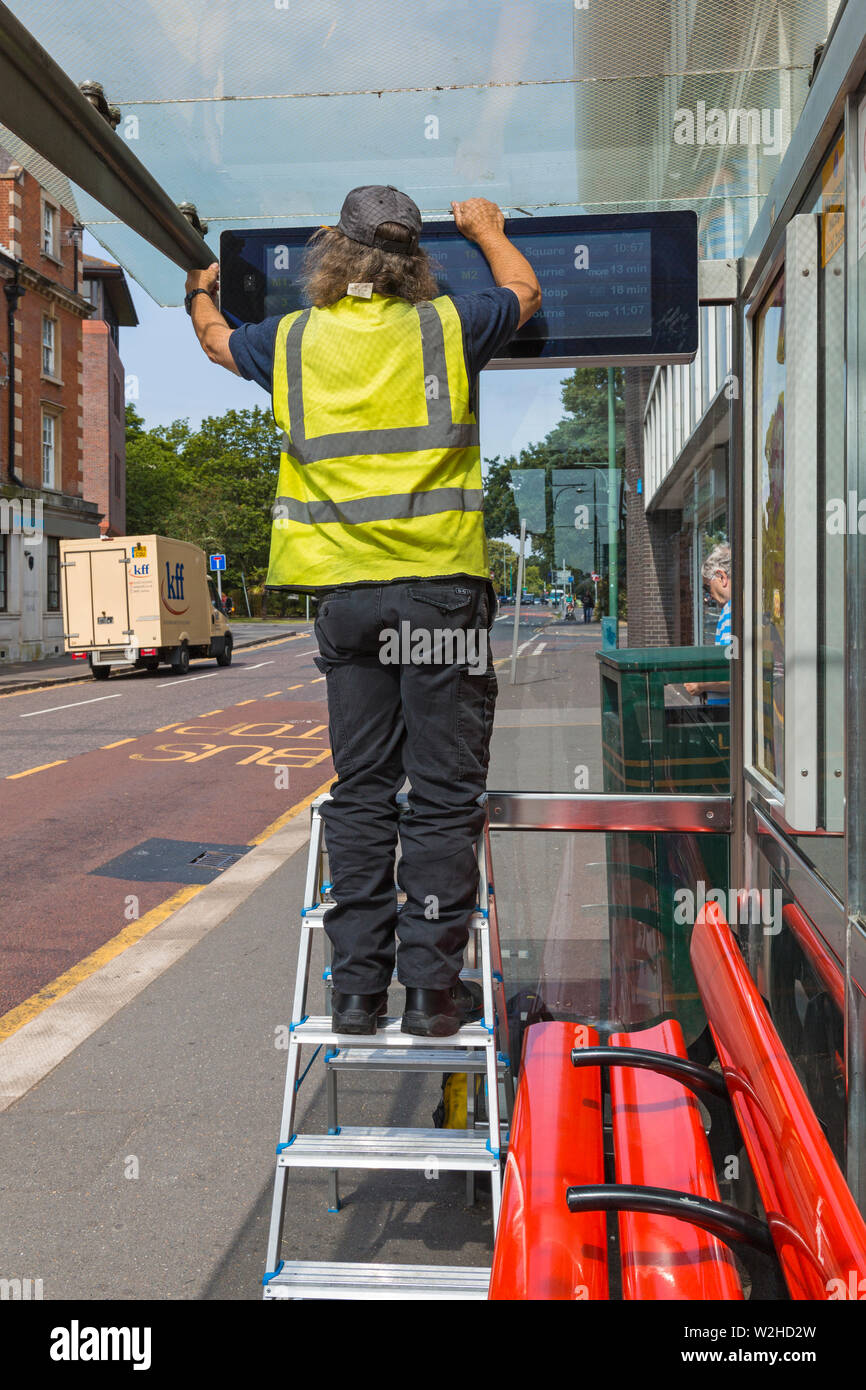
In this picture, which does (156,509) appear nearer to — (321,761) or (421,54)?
(321,761)

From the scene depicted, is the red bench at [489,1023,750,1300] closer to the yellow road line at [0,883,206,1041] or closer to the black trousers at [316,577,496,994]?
the black trousers at [316,577,496,994]

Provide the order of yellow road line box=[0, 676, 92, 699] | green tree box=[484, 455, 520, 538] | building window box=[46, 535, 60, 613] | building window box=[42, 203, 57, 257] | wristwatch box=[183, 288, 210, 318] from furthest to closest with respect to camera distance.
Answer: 1. building window box=[46, 535, 60, 613]
2. building window box=[42, 203, 57, 257]
3. yellow road line box=[0, 676, 92, 699]
4. green tree box=[484, 455, 520, 538]
5. wristwatch box=[183, 288, 210, 318]

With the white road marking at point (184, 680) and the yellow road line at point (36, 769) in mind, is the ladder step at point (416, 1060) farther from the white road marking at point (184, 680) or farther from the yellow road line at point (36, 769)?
the white road marking at point (184, 680)

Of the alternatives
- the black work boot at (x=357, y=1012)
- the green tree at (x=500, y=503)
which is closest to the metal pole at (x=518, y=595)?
the green tree at (x=500, y=503)

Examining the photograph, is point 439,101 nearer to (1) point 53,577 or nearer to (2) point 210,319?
(2) point 210,319

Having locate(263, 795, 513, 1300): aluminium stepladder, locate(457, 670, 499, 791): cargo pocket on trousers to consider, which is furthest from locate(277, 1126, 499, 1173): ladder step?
locate(457, 670, 499, 791): cargo pocket on trousers

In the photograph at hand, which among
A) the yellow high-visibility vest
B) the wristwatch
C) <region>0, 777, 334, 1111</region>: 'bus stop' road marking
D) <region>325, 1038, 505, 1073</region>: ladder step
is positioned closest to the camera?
the yellow high-visibility vest

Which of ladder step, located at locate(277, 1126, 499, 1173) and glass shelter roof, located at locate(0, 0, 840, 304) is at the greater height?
glass shelter roof, located at locate(0, 0, 840, 304)

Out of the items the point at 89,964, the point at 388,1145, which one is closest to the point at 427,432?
the point at 388,1145

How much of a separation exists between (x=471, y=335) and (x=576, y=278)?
90 centimetres

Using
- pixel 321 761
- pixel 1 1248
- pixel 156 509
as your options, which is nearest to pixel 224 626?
pixel 321 761

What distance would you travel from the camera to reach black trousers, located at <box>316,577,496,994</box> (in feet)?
8.02

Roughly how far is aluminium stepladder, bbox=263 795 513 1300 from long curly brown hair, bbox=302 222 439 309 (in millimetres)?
1132

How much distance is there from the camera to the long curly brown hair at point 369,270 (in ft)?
8.12
